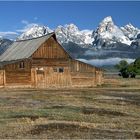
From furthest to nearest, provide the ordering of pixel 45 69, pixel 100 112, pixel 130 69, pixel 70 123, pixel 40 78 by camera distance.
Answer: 1. pixel 130 69
2. pixel 45 69
3. pixel 40 78
4. pixel 100 112
5. pixel 70 123

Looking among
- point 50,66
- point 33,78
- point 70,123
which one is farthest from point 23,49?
point 70,123

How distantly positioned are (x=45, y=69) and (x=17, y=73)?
4790 mm

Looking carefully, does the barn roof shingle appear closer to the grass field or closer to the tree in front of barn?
the grass field

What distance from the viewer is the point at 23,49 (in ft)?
253

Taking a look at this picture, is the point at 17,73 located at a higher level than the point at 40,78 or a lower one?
higher

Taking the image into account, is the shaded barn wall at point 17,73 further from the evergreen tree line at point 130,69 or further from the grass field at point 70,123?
the evergreen tree line at point 130,69

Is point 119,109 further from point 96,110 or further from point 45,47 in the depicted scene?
point 45,47

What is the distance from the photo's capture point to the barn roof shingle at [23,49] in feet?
Result: 239

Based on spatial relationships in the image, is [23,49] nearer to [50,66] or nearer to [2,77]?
[50,66]

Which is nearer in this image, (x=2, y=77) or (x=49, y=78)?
(x=2, y=77)

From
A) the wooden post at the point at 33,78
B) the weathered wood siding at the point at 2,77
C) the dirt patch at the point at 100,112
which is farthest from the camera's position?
the wooden post at the point at 33,78

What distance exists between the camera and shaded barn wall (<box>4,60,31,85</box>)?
2729 inches

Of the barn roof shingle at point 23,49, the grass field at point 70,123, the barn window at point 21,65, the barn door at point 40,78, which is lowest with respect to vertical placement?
the grass field at point 70,123

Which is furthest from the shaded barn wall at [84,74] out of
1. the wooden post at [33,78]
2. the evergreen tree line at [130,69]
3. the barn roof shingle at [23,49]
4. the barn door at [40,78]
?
the evergreen tree line at [130,69]
